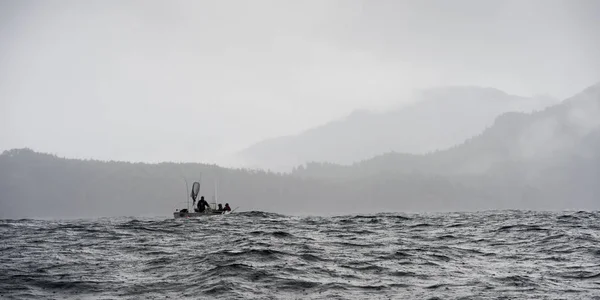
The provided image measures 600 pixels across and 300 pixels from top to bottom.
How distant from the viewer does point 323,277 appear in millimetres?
18203

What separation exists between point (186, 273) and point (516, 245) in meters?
17.0

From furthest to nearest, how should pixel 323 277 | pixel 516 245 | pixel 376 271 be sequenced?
pixel 516 245 < pixel 376 271 < pixel 323 277

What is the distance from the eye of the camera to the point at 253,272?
18.9 metres

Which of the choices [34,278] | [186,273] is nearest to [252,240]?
[186,273]

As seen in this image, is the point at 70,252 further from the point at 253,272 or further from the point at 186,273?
the point at 253,272

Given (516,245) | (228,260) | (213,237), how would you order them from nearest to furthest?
(228,260) → (516,245) → (213,237)

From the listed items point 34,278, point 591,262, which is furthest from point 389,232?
point 34,278

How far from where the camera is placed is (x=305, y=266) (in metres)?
20.4

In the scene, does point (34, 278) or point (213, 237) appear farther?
point (213, 237)

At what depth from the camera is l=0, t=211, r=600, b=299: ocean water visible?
1600cm

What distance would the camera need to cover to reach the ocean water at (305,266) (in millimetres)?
16000

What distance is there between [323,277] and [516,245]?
44.3ft

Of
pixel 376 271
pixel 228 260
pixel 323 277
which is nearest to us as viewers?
pixel 323 277

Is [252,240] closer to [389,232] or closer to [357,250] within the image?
[357,250]
